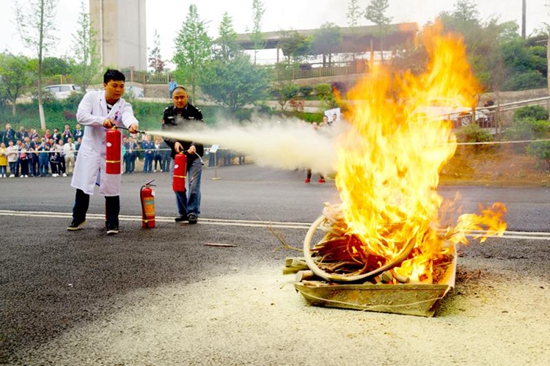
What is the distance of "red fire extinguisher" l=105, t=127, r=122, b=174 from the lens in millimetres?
7191

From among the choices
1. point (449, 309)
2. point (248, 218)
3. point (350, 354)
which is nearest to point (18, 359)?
point (350, 354)

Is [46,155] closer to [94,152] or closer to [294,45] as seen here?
[94,152]

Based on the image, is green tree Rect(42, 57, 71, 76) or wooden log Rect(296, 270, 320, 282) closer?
wooden log Rect(296, 270, 320, 282)

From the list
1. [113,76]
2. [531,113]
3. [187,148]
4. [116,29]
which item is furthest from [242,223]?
[116,29]

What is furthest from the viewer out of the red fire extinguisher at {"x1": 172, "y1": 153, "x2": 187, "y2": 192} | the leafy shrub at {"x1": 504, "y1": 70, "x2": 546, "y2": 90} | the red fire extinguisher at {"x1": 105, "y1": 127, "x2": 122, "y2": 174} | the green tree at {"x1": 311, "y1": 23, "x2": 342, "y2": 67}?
the green tree at {"x1": 311, "y1": 23, "x2": 342, "y2": 67}

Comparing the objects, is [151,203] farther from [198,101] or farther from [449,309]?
[198,101]

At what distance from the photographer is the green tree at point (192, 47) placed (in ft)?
142

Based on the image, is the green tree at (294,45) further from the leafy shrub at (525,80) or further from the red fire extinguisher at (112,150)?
the red fire extinguisher at (112,150)

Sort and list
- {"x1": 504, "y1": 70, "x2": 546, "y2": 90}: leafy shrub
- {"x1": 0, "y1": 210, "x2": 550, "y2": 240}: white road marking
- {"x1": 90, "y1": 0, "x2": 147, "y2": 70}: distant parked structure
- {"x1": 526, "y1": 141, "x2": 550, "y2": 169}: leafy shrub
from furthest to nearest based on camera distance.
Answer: {"x1": 90, "y1": 0, "x2": 147, "y2": 70}: distant parked structure → {"x1": 504, "y1": 70, "x2": 546, "y2": 90}: leafy shrub → {"x1": 526, "y1": 141, "x2": 550, "y2": 169}: leafy shrub → {"x1": 0, "y1": 210, "x2": 550, "y2": 240}: white road marking

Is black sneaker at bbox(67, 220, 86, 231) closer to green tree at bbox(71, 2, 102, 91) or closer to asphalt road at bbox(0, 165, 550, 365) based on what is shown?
asphalt road at bbox(0, 165, 550, 365)

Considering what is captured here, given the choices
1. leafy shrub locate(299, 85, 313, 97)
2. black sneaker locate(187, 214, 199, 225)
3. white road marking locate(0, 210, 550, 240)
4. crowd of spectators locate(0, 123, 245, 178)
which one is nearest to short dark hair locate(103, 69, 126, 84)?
black sneaker locate(187, 214, 199, 225)

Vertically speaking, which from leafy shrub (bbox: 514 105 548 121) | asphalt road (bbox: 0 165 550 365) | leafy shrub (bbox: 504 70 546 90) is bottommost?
asphalt road (bbox: 0 165 550 365)

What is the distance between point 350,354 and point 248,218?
5800 mm

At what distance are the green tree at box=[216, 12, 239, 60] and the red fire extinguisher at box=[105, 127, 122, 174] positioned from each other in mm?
37794
